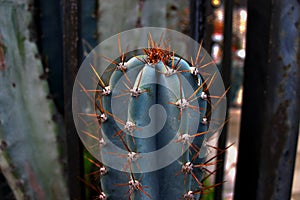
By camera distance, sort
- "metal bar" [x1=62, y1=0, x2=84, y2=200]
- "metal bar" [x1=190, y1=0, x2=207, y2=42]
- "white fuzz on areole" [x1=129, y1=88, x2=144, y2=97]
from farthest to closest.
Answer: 1. "metal bar" [x1=190, y1=0, x2=207, y2=42]
2. "metal bar" [x1=62, y1=0, x2=84, y2=200]
3. "white fuzz on areole" [x1=129, y1=88, x2=144, y2=97]

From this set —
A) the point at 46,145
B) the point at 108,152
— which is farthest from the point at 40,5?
the point at 108,152

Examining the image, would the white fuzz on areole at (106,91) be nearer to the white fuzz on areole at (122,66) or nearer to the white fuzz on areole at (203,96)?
the white fuzz on areole at (122,66)

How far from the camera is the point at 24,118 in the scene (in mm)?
1025

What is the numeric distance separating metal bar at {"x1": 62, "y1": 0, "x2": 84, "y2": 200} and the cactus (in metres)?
0.28

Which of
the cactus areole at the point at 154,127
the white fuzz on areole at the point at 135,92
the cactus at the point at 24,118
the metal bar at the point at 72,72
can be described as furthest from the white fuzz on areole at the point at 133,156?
the cactus at the point at 24,118

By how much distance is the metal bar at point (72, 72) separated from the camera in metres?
0.75

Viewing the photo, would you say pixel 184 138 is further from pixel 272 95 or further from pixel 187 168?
pixel 272 95

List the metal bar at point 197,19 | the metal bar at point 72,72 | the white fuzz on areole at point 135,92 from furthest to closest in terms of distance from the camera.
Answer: the metal bar at point 197,19 < the metal bar at point 72,72 < the white fuzz on areole at point 135,92

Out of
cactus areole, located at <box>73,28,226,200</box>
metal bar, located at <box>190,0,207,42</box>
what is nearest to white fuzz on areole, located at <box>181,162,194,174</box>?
cactus areole, located at <box>73,28,226,200</box>

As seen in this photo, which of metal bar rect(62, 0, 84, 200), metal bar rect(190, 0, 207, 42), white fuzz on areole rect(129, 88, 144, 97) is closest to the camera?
white fuzz on areole rect(129, 88, 144, 97)

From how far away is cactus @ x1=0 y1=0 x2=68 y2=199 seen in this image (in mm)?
956

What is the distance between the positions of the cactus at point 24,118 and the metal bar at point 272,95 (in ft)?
2.17

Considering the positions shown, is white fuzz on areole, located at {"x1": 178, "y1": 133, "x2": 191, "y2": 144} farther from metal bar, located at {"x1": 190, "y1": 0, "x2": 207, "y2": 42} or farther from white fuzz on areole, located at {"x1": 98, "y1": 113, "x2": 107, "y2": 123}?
metal bar, located at {"x1": 190, "y1": 0, "x2": 207, "y2": 42}

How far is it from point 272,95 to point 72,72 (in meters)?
0.53
